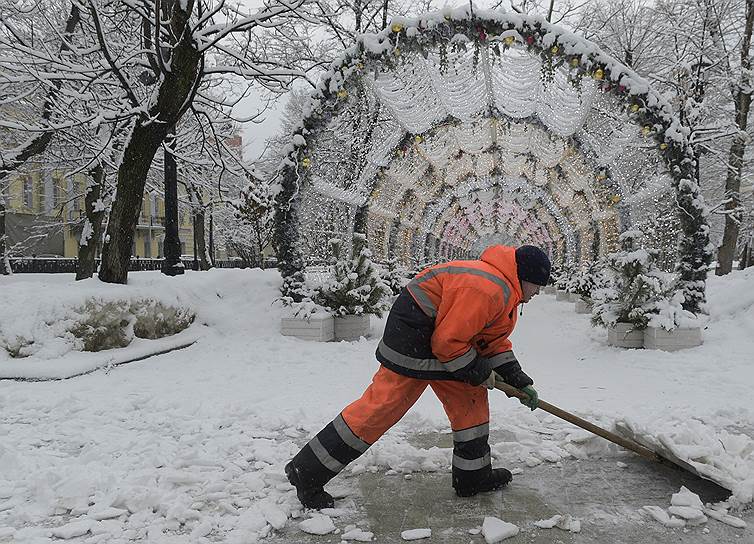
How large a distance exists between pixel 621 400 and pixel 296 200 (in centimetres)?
661

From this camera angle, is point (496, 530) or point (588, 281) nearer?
point (496, 530)

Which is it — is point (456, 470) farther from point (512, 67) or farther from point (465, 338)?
point (512, 67)

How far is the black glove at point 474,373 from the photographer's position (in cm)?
334

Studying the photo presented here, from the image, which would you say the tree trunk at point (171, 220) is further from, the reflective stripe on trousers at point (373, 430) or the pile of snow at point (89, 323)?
the reflective stripe on trousers at point (373, 430)

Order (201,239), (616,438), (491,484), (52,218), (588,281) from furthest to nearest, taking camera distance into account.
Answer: (52,218) → (201,239) → (588,281) → (616,438) → (491,484)

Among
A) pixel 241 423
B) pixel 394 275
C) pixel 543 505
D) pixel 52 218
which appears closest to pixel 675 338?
pixel 543 505

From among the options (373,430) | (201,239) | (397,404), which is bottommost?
(373,430)

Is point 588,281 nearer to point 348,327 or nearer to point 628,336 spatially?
point 628,336

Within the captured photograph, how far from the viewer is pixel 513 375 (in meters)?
3.74

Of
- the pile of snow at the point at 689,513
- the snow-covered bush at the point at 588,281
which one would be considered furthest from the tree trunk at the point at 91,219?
the pile of snow at the point at 689,513

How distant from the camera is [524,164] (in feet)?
65.0

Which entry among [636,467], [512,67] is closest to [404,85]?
[512,67]

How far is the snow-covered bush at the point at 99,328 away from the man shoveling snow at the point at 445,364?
5.05 metres

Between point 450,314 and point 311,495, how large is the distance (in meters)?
1.32
